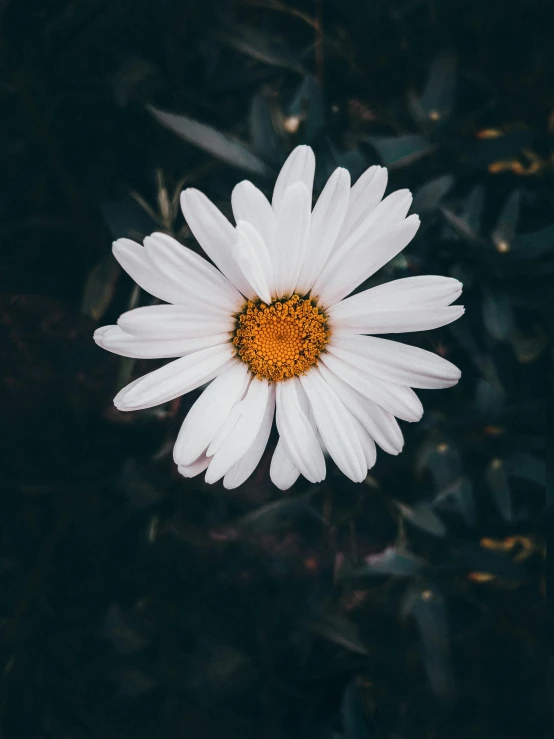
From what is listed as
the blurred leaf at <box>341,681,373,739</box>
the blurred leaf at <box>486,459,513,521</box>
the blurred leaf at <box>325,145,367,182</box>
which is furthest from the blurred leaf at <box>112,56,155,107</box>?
the blurred leaf at <box>341,681,373,739</box>

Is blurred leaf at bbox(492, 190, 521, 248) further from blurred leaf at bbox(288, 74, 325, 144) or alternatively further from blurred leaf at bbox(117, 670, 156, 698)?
blurred leaf at bbox(117, 670, 156, 698)

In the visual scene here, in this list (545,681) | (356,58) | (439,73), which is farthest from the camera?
(545,681)

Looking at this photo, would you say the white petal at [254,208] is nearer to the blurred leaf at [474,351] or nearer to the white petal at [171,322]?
the white petal at [171,322]

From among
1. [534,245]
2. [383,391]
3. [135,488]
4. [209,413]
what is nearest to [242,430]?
[209,413]

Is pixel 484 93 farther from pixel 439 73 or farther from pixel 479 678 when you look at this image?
pixel 479 678

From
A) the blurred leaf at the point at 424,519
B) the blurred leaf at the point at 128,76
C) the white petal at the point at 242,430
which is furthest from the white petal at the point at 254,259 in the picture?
the blurred leaf at the point at 424,519

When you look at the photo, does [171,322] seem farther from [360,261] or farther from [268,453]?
[268,453]

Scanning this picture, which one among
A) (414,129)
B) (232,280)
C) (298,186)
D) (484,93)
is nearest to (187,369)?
(232,280)

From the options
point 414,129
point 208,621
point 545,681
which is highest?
point 414,129
